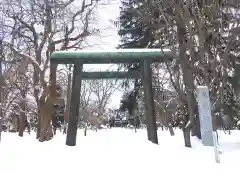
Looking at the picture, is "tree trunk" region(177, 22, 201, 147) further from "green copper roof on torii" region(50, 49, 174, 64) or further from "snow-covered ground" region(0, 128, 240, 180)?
"snow-covered ground" region(0, 128, 240, 180)

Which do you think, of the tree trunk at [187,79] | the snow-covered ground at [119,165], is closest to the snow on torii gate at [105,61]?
the tree trunk at [187,79]

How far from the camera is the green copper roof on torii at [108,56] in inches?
488

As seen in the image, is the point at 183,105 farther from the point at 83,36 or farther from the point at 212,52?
the point at 83,36

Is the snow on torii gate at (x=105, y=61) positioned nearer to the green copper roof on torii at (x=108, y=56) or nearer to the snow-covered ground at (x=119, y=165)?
the green copper roof on torii at (x=108, y=56)

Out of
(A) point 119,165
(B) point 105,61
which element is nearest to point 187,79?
(B) point 105,61

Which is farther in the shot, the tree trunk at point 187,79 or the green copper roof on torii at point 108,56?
the green copper roof on torii at point 108,56

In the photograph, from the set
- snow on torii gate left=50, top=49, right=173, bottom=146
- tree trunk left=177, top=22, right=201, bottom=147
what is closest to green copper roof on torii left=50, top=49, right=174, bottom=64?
snow on torii gate left=50, top=49, right=173, bottom=146

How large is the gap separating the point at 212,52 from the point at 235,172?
4950 mm

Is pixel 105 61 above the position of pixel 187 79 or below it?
above

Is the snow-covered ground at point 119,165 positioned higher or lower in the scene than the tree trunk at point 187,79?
lower

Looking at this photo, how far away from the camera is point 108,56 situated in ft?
40.7

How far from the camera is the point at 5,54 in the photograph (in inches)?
868

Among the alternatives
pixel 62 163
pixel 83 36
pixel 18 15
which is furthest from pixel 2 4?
pixel 62 163

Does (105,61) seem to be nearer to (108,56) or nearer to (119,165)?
(108,56)
